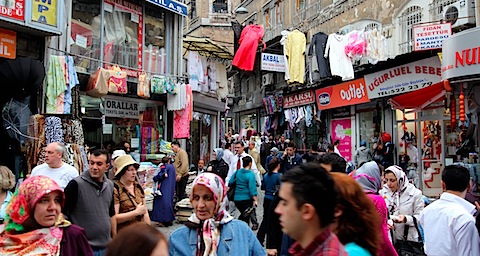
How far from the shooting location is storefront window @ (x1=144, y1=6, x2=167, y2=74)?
1288 centimetres

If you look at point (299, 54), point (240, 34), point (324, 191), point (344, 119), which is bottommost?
point (324, 191)

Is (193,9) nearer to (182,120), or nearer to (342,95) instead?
(342,95)

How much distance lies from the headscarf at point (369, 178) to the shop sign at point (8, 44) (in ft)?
23.9

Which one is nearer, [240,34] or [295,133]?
[240,34]

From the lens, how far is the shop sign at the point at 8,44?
816cm

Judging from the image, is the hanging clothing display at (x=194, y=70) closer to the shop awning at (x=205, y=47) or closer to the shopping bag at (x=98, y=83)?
the shop awning at (x=205, y=47)

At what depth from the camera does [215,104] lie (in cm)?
1666

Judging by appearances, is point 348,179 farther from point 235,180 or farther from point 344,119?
point 344,119

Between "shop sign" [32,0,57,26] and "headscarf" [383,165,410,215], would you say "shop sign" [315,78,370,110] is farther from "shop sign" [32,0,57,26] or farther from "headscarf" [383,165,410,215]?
"headscarf" [383,165,410,215]

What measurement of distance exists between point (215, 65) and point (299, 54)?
4462mm

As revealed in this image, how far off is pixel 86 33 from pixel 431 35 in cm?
926

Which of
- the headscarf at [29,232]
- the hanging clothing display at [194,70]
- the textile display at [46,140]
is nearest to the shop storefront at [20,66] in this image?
the textile display at [46,140]

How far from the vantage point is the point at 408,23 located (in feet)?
46.1

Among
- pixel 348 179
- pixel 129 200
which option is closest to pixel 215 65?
pixel 129 200
